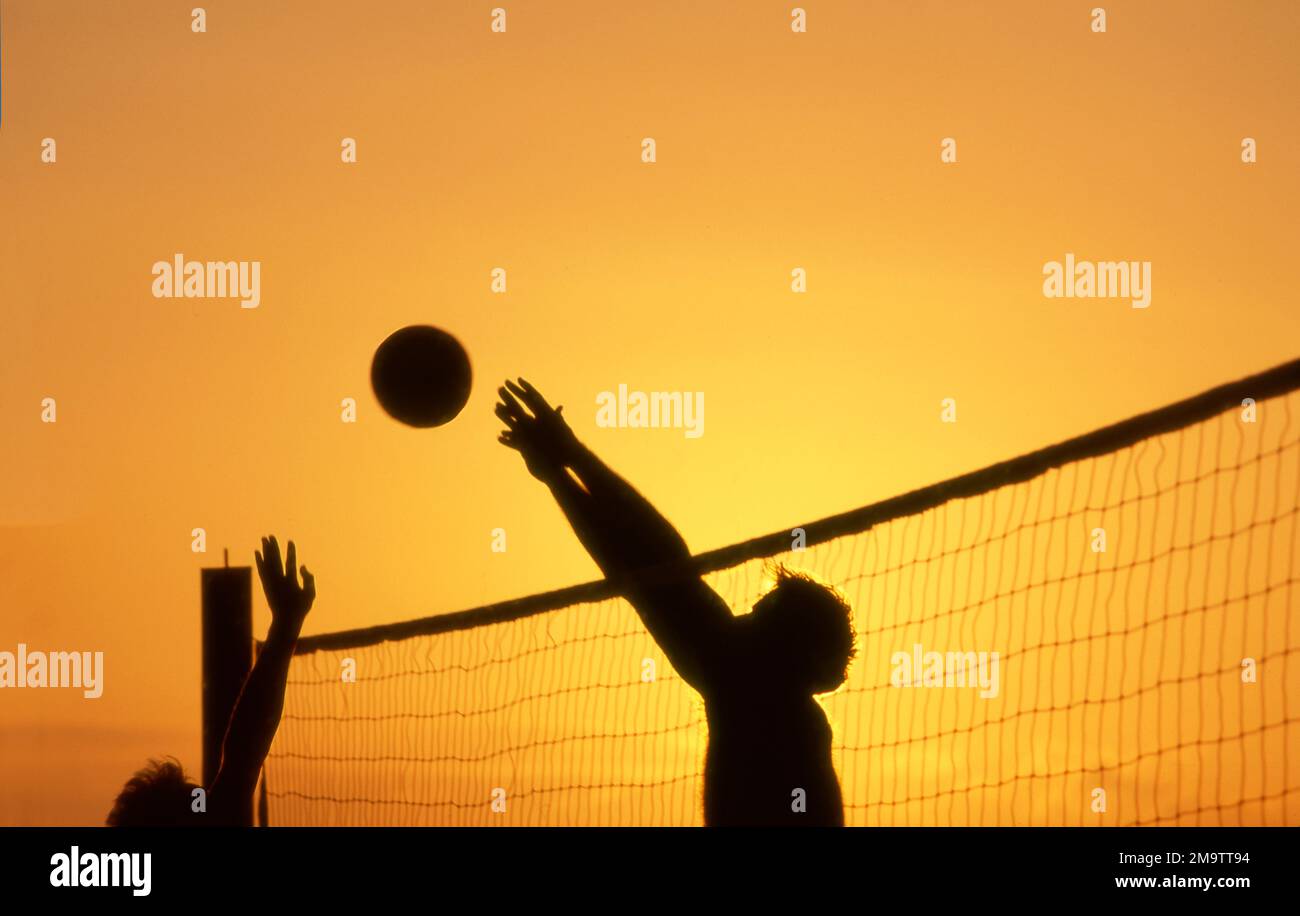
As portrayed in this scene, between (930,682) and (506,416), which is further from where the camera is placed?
(930,682)

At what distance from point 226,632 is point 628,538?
2550 mm

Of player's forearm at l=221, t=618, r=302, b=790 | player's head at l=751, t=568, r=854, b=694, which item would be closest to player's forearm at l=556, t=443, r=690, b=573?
player's head at l=751, t=568, r=854, b=694

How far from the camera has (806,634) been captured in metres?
2.86

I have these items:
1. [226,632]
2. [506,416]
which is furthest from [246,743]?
[226,632]

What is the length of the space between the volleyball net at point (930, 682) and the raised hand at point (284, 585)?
1061 mm

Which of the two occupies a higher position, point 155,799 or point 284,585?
point 284,585

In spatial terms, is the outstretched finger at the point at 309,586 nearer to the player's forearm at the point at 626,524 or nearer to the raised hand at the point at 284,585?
the raised hand at the point at 284,585

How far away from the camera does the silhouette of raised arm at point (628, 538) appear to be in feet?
8.76
